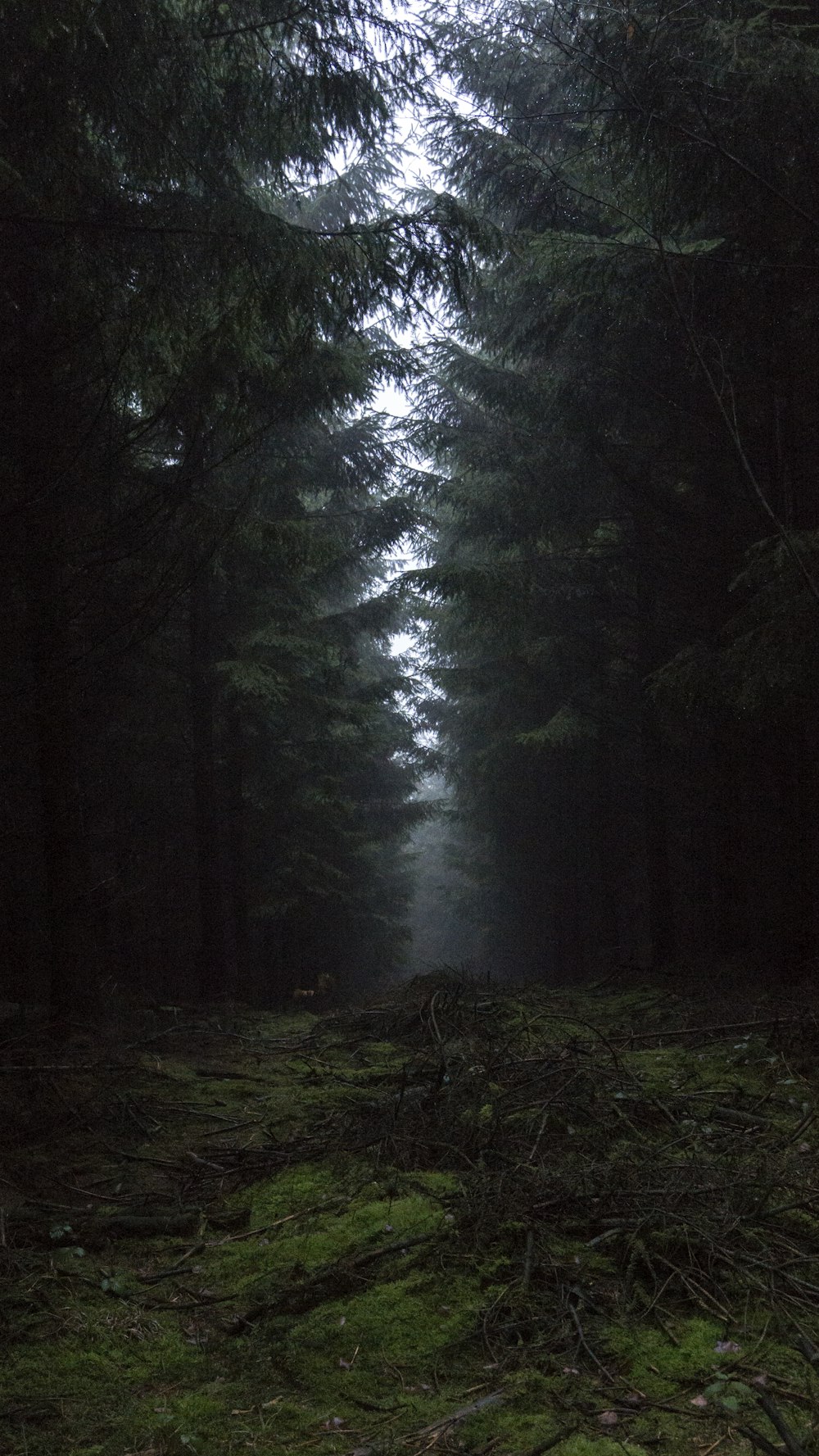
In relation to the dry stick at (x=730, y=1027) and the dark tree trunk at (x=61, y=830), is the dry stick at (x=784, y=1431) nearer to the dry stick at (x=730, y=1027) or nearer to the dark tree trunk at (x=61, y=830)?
the dry stick at (x=730, y=1027)

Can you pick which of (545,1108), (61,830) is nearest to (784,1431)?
(545,1108)

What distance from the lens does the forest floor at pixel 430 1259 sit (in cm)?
270

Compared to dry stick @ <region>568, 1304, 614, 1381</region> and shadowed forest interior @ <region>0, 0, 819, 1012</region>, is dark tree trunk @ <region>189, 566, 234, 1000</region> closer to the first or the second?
shadowed forest interior @ <region>0, 0, 819, 1012</region>

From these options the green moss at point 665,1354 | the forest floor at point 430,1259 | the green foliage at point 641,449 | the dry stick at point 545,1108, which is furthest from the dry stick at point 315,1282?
the green foliage at point 641,449

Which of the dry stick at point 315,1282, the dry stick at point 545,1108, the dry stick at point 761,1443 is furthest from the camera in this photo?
the dry stick at point 545,1108

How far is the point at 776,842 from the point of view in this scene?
11.6m

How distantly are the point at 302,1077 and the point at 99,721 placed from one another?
16.9 feet

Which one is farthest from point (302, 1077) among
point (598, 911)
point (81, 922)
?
point (598, 911)

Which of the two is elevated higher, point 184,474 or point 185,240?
point 185,240

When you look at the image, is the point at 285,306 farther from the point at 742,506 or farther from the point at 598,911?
the point at 598,911

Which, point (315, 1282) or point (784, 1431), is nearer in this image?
point (784, 1431)

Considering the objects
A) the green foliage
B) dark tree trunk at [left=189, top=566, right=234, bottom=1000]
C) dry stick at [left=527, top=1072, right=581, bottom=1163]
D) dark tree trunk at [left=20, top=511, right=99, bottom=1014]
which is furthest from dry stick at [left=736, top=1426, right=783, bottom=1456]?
dark tree trunk at [left=189, top=566, right=234, bottom=1000]

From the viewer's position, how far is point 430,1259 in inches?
142

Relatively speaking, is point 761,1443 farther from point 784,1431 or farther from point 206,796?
point 206,796
